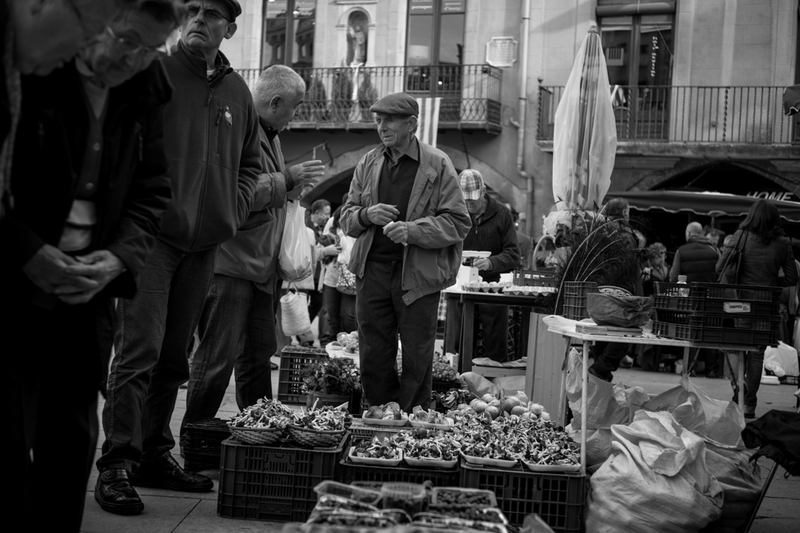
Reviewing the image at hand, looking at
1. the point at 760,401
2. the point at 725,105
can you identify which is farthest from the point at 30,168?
the point at 725,105

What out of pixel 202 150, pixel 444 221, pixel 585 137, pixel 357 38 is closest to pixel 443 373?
pixel 444 221

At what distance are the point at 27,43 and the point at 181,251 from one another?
2.02m

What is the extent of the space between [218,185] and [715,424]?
9.32 feet

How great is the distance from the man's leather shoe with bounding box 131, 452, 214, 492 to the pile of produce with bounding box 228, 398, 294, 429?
364mm

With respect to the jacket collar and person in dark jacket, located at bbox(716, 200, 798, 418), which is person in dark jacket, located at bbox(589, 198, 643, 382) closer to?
person in dark jacket, located at bbox(716, 200, 798, 418)

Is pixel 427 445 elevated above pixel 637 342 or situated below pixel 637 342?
below

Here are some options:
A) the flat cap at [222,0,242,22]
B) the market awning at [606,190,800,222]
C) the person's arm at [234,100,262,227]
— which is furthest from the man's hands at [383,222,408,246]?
the market awning at [606,190,800,222]

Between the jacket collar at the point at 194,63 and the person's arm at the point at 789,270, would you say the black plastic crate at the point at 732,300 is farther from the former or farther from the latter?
the person's arm at the point at 789,270

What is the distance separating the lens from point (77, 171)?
2.57m

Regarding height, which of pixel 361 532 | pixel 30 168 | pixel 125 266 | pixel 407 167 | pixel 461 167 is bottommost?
pixel 361 532

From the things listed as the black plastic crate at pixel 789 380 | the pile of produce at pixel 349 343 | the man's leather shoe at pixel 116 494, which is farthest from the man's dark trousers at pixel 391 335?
Answer: the black plastic crate at pixel 789 380

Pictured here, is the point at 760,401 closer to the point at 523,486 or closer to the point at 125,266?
the point at 523,486

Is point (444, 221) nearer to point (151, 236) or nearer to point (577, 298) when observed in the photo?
point (577, 298)

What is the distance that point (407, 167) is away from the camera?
5652 millimetres
